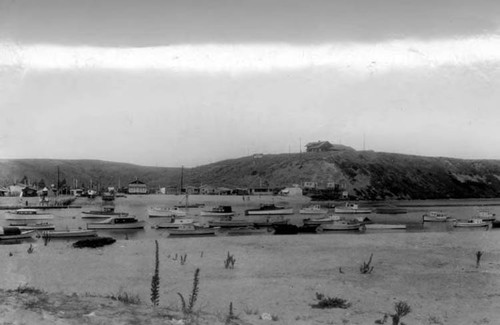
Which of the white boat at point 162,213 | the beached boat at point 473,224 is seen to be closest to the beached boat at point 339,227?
the beached boat at point 473,224

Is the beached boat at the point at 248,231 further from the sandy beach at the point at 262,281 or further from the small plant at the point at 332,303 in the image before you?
the small plant at the point at 332,303

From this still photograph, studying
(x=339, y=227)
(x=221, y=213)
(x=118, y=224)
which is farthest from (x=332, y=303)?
(x=221, y=213)

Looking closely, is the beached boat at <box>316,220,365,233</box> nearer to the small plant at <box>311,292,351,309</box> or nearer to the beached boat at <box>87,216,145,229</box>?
the beached boat at <box>87,216,145,229</box>

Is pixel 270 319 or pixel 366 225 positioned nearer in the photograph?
pixel 270 319

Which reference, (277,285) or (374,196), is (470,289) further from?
(374,196)

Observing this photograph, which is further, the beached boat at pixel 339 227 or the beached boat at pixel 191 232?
the beached boat at pixel 339 227

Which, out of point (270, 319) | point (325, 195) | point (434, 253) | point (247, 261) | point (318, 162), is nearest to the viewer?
point (270, 319)

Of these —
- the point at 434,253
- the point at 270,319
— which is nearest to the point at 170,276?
the point at 270,319
